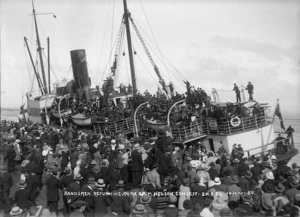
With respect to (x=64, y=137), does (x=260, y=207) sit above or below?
below

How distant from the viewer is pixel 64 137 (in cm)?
1781

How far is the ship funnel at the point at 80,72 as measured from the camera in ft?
95.3

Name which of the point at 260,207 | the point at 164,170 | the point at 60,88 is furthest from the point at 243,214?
the point at 60,88

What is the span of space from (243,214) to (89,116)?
17.2 m

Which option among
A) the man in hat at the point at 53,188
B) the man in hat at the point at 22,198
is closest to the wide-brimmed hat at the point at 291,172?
the man in hat at the point at 53,188

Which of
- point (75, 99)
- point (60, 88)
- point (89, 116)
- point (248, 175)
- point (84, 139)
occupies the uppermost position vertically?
point (60, 88)

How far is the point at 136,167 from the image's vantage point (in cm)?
1075

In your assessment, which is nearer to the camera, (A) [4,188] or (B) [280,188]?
(B) [280,188]

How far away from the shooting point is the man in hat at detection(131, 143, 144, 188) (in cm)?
1071

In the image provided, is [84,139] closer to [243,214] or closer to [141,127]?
[141,127]

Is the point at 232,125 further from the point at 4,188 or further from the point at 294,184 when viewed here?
the point at 4,188

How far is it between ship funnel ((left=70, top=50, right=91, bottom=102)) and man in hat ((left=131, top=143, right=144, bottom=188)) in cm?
1879

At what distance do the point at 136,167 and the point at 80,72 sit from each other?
20127mm

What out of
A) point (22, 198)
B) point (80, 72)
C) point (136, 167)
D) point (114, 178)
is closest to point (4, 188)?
point (22, 198)
